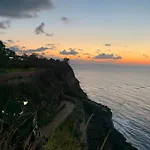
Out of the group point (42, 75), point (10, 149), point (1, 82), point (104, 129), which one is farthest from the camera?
point (42, 75)

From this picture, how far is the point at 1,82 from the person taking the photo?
2708 centimetres

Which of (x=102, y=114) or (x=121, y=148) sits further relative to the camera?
(x=102, y=114)

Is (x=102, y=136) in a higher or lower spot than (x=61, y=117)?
lower

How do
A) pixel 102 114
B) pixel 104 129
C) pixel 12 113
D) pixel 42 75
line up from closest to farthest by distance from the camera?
pixel 12 113 → pixel 104 129 → pixel 42 75 → pixel 102 114

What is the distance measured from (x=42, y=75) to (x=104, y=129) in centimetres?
1155

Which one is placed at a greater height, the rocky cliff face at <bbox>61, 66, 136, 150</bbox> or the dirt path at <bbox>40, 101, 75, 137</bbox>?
the dirt path at <bbox>40, 101, 75, 137</bbox>

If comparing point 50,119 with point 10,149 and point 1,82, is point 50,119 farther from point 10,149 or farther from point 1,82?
point 10,149

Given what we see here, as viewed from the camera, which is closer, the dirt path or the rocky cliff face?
the dirt path

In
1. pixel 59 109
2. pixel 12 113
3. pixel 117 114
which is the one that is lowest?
pixel 117 114

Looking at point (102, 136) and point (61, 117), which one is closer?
point (61, 117)

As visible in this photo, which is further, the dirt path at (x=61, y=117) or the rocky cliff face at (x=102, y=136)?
the rocky cliff face at (x=102, y=136)

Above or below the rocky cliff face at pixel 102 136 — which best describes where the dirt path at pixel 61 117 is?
above

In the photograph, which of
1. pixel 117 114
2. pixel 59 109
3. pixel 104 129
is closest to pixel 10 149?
pixel 59 109

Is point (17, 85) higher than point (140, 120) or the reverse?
higher
